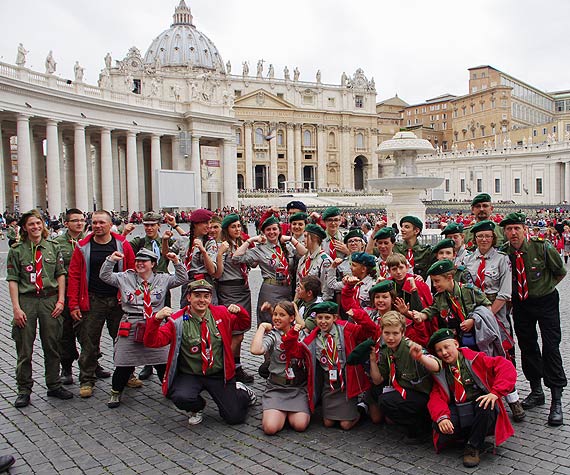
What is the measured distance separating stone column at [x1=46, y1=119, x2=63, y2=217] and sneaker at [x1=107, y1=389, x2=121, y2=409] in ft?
105

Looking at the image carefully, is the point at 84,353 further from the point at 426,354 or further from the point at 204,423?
the point at 426,354

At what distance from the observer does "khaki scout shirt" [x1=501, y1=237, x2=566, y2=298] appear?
18.5ft

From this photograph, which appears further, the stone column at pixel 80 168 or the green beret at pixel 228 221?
the stone column at pixel 80 168

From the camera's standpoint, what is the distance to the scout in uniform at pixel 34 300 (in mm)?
6074

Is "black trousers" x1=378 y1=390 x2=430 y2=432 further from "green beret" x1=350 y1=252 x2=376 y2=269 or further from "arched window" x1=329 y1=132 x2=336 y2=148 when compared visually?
"arched window" x1=329 y1=132 x2=336 y2=148

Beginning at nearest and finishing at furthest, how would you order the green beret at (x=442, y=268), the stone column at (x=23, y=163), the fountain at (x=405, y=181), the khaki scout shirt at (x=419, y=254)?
the green beret at (x=442, y=268) → the khaki scout shirt at (x=419, y=254) → the fountain at (x=405, y=181) → the stone column at (x=23, y=163)

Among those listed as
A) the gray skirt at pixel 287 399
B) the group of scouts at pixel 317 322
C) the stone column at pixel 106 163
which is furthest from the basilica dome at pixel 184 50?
the gray skirt at pixel 287 399

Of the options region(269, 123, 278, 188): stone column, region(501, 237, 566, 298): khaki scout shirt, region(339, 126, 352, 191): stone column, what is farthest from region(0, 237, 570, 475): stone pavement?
region(339, 126, 352, 191): stone column

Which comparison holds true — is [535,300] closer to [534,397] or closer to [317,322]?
[534,397]

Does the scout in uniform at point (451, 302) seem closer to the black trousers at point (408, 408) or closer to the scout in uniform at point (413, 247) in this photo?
the black trousers at point (408, 408)

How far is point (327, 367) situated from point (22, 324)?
11.0 ft

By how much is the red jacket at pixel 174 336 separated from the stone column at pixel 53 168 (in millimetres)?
32552

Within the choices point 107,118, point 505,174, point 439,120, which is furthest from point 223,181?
point 439,120

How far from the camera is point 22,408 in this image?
6.00 meters
